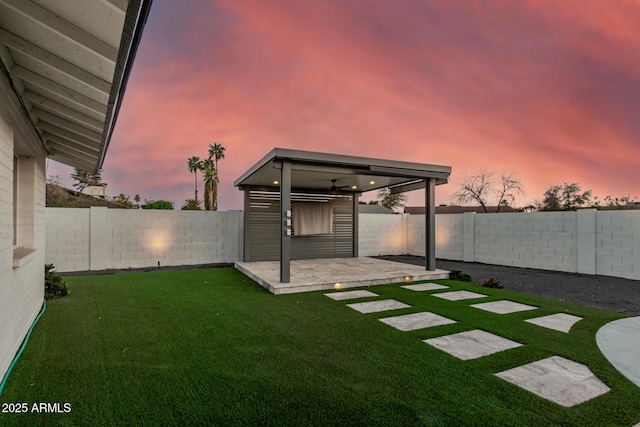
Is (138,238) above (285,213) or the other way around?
the other way around

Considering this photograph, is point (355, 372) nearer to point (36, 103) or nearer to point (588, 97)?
point (36, 103)

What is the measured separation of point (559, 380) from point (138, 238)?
8.52 metres

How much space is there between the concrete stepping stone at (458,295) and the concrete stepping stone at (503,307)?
14.5 inches

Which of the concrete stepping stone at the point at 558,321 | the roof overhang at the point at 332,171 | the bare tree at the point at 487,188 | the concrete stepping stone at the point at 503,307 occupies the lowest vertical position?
the concrete stepping stone at the point at 503,307

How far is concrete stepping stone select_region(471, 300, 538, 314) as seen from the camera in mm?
4043

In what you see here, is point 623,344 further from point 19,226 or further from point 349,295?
point 19,226

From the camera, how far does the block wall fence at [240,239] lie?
6.76 metres

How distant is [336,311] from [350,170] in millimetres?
2845

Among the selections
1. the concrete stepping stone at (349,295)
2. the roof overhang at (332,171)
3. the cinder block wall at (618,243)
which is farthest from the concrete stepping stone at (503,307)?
the cinder block wall at (618,243)

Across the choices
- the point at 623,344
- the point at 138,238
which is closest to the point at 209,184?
the point at 138,238

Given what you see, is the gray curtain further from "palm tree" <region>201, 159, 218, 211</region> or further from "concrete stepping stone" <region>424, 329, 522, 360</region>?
"palm tree" <region>201, 159, 218, 211</region>

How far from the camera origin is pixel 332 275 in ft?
19.9

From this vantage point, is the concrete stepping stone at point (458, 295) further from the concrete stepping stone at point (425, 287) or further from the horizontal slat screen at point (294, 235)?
the horizontal slat screen at point (294, 235)

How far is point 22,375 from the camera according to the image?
86.7 inches
